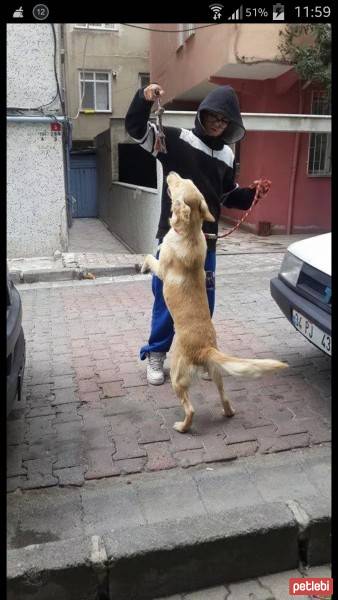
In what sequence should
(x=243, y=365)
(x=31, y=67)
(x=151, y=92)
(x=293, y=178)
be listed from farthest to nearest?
(x=293, y=178) < (x=31, y=67) < (x=151, y=92) < (x=243, y=365)

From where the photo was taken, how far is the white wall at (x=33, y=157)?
7.97 meters

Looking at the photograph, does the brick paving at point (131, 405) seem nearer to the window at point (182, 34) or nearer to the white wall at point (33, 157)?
the white wall at point (33, 157)

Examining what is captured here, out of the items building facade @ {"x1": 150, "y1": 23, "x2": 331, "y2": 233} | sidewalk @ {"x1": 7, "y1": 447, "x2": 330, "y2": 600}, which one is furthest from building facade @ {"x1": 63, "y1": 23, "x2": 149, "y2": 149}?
sidewalk @ {"x1": 7, "y1": 447, "x2": 330, "y2": 600}

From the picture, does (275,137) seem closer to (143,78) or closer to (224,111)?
(224,111)

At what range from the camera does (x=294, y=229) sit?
11844 millimetres

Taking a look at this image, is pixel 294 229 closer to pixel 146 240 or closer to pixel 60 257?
pixel 146 240

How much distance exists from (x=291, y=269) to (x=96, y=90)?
19358mm

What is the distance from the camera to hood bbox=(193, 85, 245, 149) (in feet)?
10.2

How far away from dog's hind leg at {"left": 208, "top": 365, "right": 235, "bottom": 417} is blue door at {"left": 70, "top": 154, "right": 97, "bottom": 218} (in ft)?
49.2

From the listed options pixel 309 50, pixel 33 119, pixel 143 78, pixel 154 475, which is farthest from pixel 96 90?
pixel 154 475

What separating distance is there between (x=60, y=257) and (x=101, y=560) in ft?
23.4

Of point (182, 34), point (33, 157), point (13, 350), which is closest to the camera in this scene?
point (13, 350)

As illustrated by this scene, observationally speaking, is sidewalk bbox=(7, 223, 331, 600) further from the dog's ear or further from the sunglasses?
the sunglasses

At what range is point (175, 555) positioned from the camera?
2.12 meters
